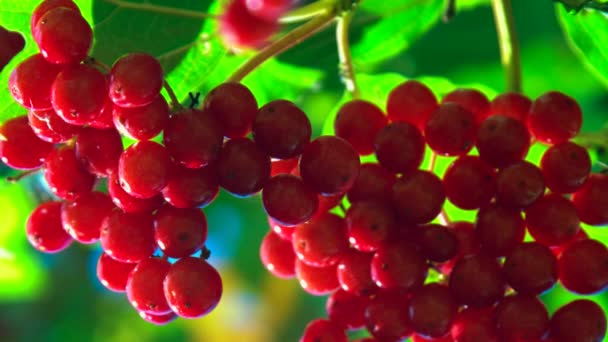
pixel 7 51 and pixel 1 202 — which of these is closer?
pixel 7 51

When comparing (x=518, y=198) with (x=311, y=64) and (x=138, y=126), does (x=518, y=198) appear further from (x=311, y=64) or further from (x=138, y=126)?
(x=311, y=64)

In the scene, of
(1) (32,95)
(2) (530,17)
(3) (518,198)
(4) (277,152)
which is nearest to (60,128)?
(1) (32,95)

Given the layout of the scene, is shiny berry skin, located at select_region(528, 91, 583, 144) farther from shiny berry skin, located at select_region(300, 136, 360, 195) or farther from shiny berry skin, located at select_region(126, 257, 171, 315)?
shiny berry skin, located at select_region(126, 257, 171, 315)

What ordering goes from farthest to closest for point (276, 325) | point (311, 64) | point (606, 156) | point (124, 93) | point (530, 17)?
1. point (276, 325)
2. point (530, 17)
3. point (311, 64)
4. point (606, 156)
5. point (124, 93)

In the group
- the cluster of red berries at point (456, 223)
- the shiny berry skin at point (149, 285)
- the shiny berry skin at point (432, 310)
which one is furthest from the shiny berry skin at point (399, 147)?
the shiny berry skin at point (149, 285)

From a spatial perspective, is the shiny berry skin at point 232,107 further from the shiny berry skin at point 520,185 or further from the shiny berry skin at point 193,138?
the shiny berry skin at point 520,185

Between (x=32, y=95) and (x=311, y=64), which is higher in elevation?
(x=32, y=95)
